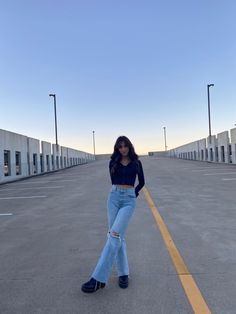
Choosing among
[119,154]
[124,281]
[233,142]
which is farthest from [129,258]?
[233,142]

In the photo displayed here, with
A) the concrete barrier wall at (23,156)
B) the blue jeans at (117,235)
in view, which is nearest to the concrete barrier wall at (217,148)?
the concrete barrier wall at (23,156)

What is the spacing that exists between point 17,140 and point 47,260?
2864cm

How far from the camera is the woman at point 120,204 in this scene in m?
4.65

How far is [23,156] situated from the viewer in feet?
115

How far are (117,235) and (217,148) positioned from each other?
46.0 metres

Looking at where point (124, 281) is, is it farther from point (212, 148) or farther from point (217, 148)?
point (212, 148)

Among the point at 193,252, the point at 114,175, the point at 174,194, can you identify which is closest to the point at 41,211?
the point at 174,194

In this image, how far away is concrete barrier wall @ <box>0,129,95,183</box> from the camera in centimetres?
2987

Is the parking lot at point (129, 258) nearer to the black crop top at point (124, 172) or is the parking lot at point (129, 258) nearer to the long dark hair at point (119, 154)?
the black crop top at point (124, 172)

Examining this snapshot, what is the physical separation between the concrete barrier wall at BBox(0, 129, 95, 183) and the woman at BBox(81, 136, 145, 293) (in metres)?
24.2

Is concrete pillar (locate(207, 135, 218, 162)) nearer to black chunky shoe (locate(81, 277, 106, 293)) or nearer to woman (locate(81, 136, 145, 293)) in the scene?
woman (locate(81, 136, 145, 293))

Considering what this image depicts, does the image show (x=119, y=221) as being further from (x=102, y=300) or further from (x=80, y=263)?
(x=80, y=263)

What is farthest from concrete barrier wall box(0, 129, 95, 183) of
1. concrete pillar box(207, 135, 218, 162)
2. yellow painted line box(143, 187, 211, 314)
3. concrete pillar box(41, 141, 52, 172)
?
yellow painted line box(143, 187, 211, 314)

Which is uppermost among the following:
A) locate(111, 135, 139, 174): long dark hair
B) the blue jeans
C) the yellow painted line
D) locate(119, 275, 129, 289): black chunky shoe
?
locate(111, 135, 139, 174): long dark hair
